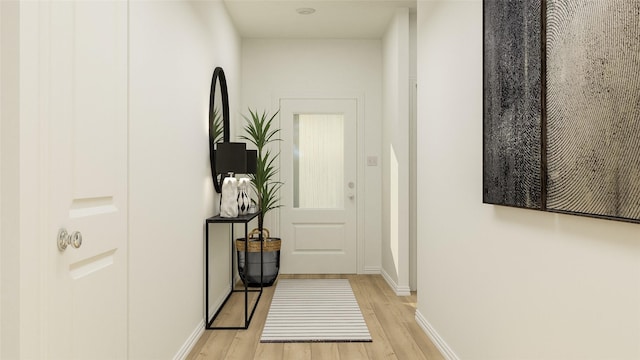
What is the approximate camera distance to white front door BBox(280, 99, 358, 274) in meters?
4.99

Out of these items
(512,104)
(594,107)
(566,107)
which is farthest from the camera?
(512,104)

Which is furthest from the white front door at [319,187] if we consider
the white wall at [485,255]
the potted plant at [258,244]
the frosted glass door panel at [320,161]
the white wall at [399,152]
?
the white wall at [485,255]

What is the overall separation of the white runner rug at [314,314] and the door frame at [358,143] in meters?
0.56

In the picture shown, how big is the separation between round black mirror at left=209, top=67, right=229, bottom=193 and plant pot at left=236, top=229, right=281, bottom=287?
0.81m

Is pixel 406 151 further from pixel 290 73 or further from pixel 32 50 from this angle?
pixel 32 50

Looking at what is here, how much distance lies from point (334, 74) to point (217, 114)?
1.81m

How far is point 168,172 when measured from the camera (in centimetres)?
239

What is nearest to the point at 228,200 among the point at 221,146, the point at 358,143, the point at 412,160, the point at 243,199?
the point at 243,199

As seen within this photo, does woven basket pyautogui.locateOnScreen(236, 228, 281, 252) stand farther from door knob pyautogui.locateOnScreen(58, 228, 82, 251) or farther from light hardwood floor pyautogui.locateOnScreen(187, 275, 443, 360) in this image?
door knob pyautogui.locateOnScreen(58, 228, 82, 251)

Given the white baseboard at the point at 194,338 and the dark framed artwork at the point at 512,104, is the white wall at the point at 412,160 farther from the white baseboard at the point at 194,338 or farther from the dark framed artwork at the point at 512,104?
the dark framed artwork at the point at 512,104

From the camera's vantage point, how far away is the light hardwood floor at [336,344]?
266 centimetres

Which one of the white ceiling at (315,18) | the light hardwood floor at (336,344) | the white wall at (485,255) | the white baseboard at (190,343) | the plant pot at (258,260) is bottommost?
the light hardwood floor at (336,344)

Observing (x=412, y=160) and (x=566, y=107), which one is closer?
(x=566, y=107)

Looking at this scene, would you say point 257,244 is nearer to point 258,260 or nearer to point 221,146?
point 258,260
